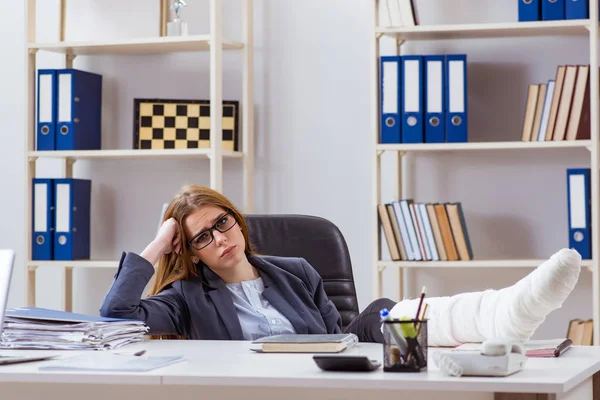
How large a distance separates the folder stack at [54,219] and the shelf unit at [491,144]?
3.61 feet

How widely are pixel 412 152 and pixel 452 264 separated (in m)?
A: 0.49

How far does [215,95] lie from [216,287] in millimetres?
1312

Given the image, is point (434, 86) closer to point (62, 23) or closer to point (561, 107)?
point (561, 107)

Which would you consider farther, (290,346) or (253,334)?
(253,334)

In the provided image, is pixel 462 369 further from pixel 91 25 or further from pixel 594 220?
pixel 91 25

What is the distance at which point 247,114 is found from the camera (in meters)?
3.61

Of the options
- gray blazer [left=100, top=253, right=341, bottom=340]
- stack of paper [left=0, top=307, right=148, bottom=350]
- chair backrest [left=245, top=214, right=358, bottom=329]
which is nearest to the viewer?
stack of paper [left=0, top=307, right=148, bottom=350]

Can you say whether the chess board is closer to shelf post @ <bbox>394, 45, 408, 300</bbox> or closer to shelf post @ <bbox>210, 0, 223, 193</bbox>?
shelf post @ <bbox>210, 0, 223, 193</bbox>

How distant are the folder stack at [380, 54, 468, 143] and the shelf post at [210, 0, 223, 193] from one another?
571mm

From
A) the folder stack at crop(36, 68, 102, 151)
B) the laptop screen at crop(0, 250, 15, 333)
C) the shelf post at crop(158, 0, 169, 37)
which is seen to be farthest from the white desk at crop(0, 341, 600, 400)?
the shelf post at crop(158, 0, 169, 37)

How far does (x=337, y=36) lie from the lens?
11.9 ft

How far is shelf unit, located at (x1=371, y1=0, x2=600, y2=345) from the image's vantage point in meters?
3.17

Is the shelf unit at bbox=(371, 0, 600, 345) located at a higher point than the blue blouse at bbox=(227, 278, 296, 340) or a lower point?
higher

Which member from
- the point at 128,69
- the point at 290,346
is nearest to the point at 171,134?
the point at 128,69
